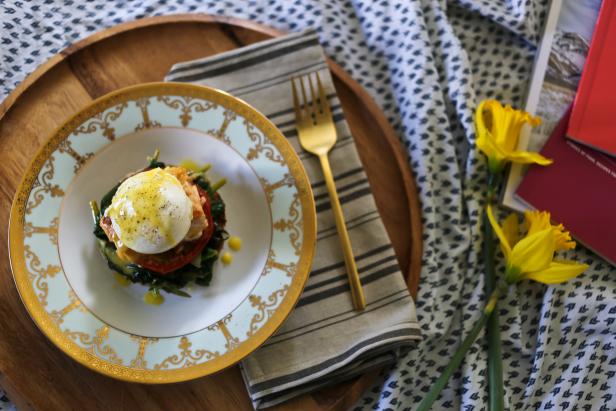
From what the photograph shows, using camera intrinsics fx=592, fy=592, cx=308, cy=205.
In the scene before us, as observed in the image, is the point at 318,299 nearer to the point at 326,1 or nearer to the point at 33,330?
the point at 33,330

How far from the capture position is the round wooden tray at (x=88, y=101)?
1136 mm

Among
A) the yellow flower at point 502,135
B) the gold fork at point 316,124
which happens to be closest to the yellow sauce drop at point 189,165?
the gold fork at point 316,124

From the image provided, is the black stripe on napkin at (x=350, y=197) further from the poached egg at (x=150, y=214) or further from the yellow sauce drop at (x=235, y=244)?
the poached egg at (x=150, y=214)

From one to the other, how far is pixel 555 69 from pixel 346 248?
69 centimetres

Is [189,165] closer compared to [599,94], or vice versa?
[189,165]

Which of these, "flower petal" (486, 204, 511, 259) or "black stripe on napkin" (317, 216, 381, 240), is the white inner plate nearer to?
"black stripe on napkin" (317, 216, 381, 240)

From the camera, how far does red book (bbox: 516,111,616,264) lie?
132cm

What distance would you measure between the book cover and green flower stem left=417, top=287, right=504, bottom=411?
0.78ft

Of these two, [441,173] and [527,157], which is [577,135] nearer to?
[527,157]

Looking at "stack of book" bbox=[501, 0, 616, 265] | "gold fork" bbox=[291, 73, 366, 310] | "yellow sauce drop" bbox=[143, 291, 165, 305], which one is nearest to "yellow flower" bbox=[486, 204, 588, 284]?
"stack of book" bbox=[501, 0, 616, 265]

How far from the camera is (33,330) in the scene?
1142mm

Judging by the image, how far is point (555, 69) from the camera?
141 cm

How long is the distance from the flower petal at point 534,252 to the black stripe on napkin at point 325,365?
269mm

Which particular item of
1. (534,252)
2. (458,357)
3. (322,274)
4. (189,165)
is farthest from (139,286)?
(534,252)
